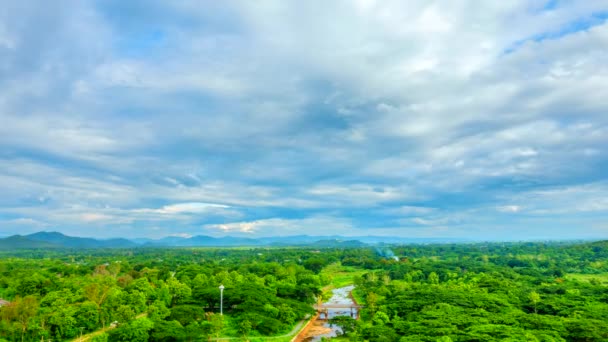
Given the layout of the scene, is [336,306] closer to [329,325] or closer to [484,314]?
[329,325]

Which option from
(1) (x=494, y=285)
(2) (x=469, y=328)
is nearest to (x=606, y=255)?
(1) (x=494, y=285)

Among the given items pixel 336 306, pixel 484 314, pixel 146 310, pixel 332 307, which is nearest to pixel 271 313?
pixel 146 310

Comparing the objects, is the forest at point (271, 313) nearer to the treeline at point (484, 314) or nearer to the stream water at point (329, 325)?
the treeline at point (484, 314)

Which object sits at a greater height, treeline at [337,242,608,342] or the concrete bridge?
treeline at [337,242,608,342]

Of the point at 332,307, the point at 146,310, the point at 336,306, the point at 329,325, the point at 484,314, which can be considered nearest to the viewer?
the point at 484,314

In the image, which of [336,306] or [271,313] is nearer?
[271,313]

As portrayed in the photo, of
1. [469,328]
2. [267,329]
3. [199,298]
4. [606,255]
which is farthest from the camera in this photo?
[606,255]

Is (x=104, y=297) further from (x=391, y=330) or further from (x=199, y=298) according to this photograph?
(x=391, y=330)

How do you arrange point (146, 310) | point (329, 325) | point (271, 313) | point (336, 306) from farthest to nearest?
point (336, 306), point (329, 325), point (146, 310), point (271, 313)

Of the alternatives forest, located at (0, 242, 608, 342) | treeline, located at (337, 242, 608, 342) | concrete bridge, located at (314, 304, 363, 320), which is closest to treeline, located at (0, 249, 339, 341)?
forest, located at (0, 242, 608, 342)

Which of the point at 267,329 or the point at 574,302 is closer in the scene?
the point at 267,329

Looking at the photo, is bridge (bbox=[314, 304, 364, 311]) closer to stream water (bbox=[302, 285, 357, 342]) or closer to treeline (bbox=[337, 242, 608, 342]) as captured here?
stream water (bbox=[302, 285, 357, 342])
